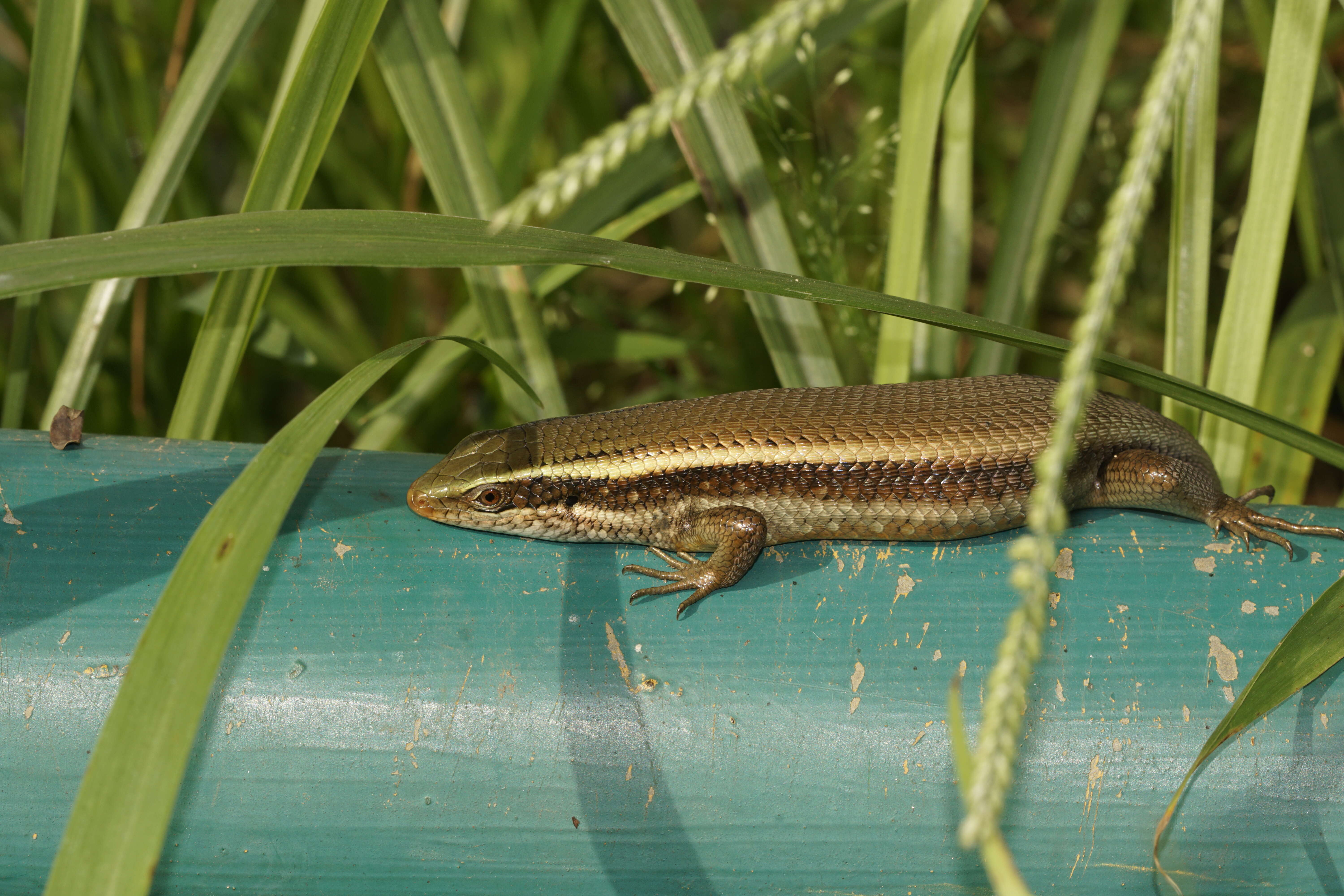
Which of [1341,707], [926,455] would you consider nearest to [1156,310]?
[926,455]

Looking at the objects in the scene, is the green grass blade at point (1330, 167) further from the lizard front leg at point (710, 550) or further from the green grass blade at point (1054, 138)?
the lizard front leg at point (710, 550)

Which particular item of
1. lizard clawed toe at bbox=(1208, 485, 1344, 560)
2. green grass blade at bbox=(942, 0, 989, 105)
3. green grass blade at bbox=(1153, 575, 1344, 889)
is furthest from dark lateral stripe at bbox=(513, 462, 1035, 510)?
green grass blade at bbox=(942, 0, 989, 105)

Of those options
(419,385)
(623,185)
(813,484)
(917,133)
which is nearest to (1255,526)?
(813,484)

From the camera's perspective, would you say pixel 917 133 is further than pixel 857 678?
Yes

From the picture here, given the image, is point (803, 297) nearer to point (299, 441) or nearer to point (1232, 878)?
point (299, 441)

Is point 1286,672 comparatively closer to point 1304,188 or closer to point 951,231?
point 951,231
